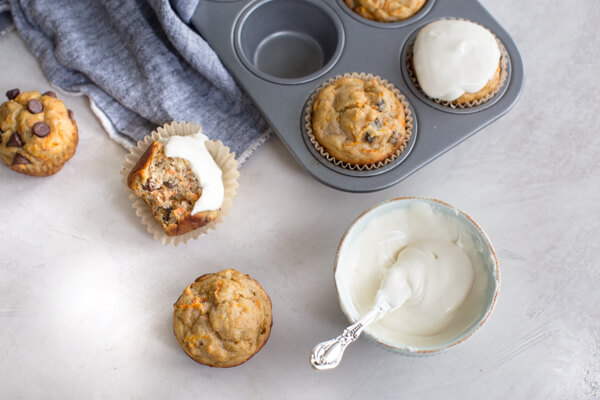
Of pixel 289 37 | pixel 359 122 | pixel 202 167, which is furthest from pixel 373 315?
pixel 289 37

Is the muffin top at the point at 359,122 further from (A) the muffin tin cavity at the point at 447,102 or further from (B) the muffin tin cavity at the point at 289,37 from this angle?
(B) the muffin tin cavity at the point at 289,37

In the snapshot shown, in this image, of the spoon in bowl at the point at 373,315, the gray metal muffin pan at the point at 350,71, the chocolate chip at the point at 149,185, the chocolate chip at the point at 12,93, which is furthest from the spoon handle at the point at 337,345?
the chocolate chip at the point at 12,93

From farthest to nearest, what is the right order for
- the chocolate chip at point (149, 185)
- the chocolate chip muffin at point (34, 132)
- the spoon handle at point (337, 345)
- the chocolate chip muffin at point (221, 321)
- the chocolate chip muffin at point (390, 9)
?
the chocolate chip muffin at point (390, 9) < the chocolate chip muffin at point (34, 132) < the chocolate chip at point (149, 185) < the chocolate chip muffin at point (221, 321) < the spoon handle at point (337, 345)

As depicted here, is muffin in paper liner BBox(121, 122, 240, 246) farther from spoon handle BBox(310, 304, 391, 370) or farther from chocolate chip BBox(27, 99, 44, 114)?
spoon handle BBox(310, 304, 391, 370)

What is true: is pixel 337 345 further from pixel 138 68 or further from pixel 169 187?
pixel 138 68

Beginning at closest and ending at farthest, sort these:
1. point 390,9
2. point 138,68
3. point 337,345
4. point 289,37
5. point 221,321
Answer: point 337,345, point 221,321, point 390,9, point 138,68, point 289,37

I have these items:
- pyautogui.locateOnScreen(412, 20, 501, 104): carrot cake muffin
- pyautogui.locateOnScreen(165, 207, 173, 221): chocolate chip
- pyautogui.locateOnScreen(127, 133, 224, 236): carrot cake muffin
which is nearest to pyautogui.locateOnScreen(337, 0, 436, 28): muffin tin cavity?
pyautogui.locateOnScreen(412, 20, 501, 104): carrot cake muffin
